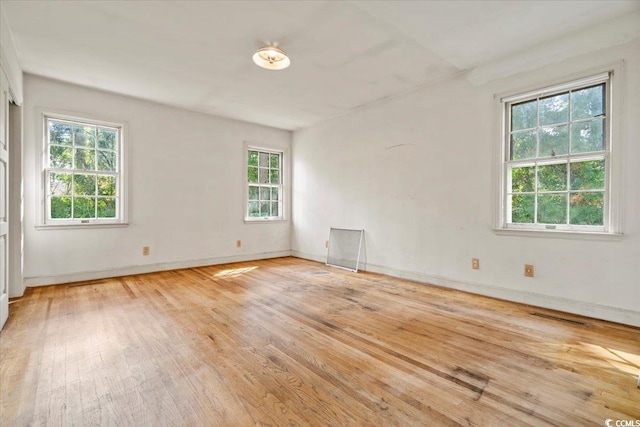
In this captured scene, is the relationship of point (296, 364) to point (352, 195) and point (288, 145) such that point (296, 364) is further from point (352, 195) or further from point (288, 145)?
point (288, 145)

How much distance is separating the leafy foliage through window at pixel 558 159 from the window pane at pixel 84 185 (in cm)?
513

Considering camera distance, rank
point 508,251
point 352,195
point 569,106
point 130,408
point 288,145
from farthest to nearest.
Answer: point 288,145 → point 352,195 → point 508,251 → point 569,106 → point 130,408

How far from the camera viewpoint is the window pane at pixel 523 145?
120 inches

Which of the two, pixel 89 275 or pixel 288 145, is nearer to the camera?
pixel 89 275

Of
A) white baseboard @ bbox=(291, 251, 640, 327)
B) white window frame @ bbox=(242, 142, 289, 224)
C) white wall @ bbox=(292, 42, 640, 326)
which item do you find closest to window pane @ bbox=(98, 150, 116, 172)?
white window frame @ bbox=(242, 142, 289, 224)

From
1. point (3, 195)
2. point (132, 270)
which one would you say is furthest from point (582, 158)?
point (132, 270)

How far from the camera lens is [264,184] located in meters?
5.69

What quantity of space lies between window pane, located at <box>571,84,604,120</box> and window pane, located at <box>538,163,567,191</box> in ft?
1.54

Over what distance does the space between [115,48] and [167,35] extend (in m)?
0.65

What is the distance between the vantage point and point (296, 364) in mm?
1838

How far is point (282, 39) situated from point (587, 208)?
126 inches

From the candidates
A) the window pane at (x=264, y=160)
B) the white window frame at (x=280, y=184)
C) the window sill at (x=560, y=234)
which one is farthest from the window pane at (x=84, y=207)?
the window sill at (x=560, y=234)

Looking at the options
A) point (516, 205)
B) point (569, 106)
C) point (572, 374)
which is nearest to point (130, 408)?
point (572, 374)

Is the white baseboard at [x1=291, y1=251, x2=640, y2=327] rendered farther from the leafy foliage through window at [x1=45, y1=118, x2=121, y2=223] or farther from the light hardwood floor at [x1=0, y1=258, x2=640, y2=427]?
the leafy foliage through window at [x1=45, y1=118, x2=121, y2=223]
